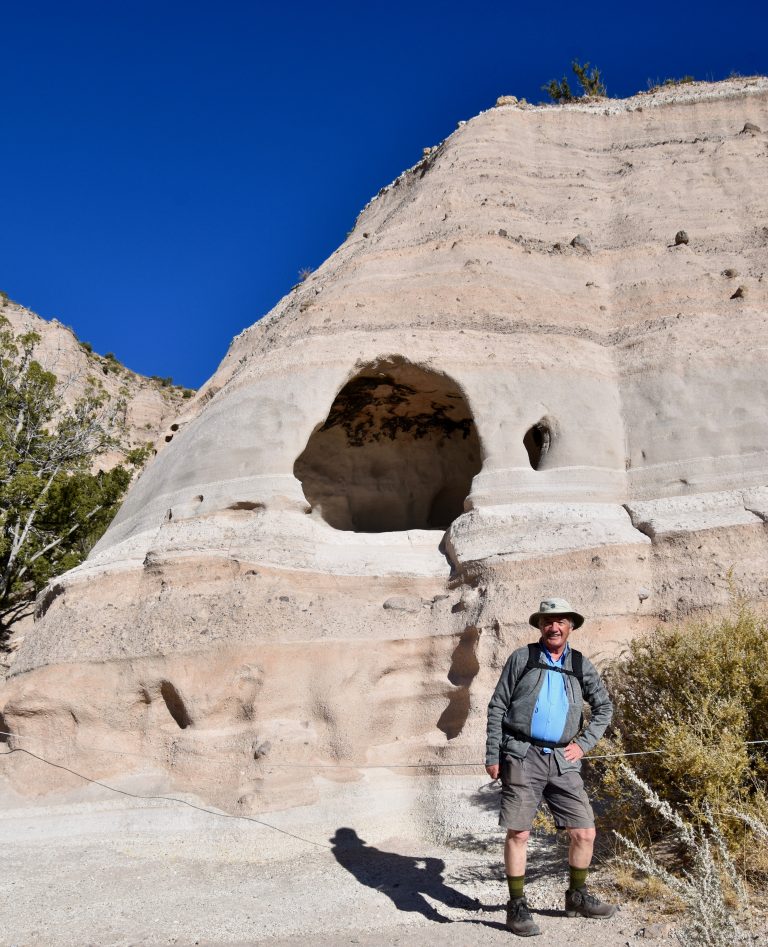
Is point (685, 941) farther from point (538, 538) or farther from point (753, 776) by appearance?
point (538, 538)

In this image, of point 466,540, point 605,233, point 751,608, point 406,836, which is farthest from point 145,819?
point 605,233

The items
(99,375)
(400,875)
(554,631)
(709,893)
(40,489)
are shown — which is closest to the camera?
(709,893)

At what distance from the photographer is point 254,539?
24.9 feet

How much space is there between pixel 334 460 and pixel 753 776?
6.65 m

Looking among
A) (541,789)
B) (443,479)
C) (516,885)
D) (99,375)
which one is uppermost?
(99,375)

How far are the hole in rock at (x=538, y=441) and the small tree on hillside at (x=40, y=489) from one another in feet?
29.1

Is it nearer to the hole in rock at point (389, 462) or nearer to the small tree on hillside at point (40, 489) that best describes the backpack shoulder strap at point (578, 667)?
the hole in rock at point (389, 462)

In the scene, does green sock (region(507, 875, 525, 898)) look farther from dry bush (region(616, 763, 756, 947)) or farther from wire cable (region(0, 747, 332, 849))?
wire cable (region(0, 747, 332, 849))

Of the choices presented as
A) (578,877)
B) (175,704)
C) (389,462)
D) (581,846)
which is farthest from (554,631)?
(389,462)

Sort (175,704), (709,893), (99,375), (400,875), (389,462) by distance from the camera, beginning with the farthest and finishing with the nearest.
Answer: (99,375) → (389,462) → (175,704) → (400,875) → (709,893)

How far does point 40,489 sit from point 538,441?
10253 mm

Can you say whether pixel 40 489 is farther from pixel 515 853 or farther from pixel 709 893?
pixel 709 893

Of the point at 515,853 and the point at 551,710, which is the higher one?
the point at 551,710

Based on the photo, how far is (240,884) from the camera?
5234 millimetres
